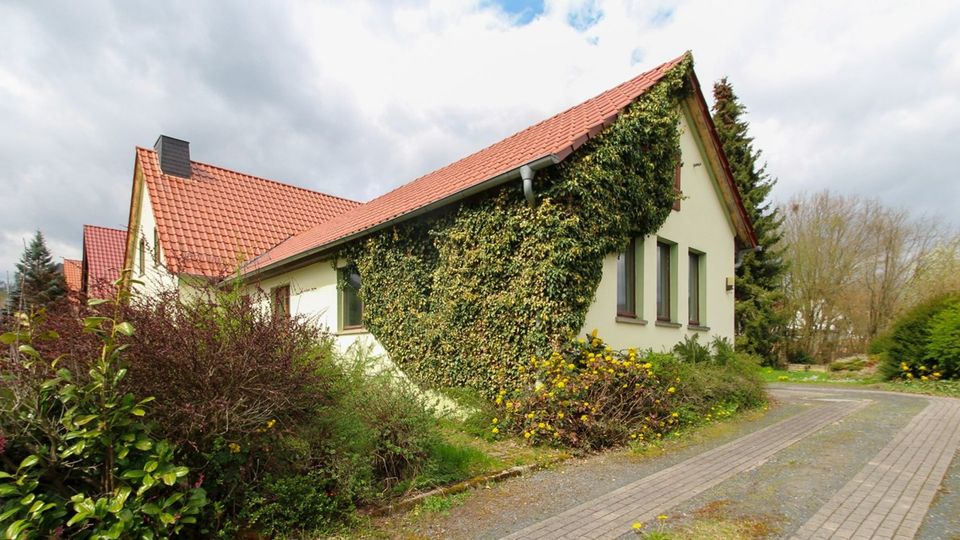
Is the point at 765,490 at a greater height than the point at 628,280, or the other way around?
the point at 628,280

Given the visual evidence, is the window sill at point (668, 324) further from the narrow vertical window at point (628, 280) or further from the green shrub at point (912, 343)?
the green shrub at point (912, 343)

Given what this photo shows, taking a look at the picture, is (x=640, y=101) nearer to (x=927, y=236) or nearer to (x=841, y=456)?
(x=841, y=456)

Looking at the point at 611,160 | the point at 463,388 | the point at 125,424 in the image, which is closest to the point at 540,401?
the point at 463,388

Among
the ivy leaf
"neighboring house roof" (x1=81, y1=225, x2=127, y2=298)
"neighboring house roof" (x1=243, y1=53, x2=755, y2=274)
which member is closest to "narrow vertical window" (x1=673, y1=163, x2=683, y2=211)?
"neighboring house roof" (x1=243, y1=53, x2=755, y2=274)

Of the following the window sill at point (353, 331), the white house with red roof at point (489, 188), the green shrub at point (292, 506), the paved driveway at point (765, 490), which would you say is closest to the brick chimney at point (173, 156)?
the white house with red roof at point (489, 188)

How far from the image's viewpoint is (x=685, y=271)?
35.8 feet

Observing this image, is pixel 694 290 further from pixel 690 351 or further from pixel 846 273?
pixel 846 273

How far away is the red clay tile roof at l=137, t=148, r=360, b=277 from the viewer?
1423cm

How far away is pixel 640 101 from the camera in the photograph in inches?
343

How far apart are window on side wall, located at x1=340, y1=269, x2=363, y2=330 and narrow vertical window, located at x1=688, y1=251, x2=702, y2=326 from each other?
275 inches

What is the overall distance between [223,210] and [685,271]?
13.1 metres

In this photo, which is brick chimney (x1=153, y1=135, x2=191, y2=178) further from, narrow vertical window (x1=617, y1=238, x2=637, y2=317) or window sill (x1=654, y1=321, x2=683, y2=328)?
window sill (x1=654, y1=321, x2=683, y2=328)

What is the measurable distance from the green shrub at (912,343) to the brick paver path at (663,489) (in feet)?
25.0

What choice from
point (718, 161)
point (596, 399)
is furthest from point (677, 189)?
point (596, 399)
